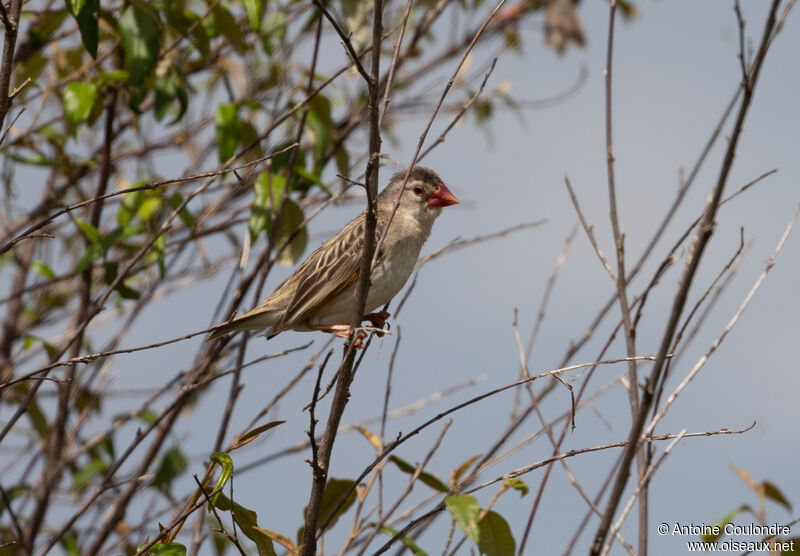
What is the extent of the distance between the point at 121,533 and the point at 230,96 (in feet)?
8.40

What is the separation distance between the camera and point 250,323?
4.94 metres

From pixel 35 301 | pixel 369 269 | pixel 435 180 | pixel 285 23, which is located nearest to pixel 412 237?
pixel 435 180

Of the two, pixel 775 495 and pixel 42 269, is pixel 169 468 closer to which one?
pixel 42 269

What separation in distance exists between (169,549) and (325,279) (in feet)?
7.23

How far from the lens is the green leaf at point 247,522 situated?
3.22m

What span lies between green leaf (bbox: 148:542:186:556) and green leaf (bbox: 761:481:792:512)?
205 centimetres

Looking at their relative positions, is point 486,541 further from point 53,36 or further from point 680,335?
point 53,36

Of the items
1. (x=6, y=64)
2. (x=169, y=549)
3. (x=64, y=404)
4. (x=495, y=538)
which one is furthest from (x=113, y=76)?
(x=495, y=538)

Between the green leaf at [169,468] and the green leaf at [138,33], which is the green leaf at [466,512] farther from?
the green leaf at [169,468]

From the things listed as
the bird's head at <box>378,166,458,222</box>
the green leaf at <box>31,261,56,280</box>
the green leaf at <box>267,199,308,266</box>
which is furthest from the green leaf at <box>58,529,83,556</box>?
the bird's head at <box>378,166,458,222</box>

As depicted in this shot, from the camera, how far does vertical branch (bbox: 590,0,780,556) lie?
235 cm

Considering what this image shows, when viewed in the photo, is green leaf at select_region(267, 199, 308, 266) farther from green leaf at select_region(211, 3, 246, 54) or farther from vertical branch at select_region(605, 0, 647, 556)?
vertical branch at select_region(605, 0, 647, 556)

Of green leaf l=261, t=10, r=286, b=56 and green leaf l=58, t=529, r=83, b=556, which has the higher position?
green leaf l=261, t=10, r=286, b=56

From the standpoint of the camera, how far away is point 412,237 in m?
5.25
